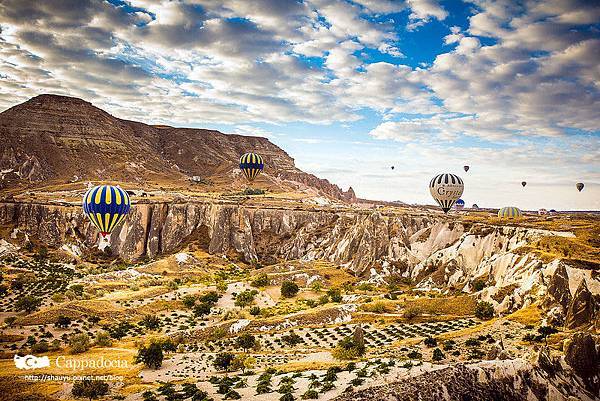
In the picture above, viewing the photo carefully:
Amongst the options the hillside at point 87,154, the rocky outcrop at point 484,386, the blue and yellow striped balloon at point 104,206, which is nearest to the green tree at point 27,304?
the blue and yellow striped balloon at point 104,206

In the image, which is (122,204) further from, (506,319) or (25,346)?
(506,319)

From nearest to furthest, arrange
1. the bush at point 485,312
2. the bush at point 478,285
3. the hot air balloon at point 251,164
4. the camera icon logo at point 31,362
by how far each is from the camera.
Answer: the camera icon logo at point 31,362 < the bush at point 485,312 < the bush at point 478,285 < the hot air balloon at point 251,164

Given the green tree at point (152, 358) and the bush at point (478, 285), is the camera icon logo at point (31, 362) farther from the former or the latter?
the bush at point (478, 285)

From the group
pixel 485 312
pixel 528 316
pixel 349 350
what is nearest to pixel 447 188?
pixel 485 312

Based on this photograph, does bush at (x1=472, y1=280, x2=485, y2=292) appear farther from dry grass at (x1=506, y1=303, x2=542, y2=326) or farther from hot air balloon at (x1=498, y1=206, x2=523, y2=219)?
hot air balloon at (x1=498, y1=206, x2=523, y2=219)

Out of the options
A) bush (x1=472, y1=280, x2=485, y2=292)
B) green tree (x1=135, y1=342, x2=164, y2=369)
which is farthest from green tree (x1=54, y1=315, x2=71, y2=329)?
bush (x1=472, y1=280, x2=485, y2=292)

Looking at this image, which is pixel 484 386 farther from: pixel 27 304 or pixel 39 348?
pixel 27 304
